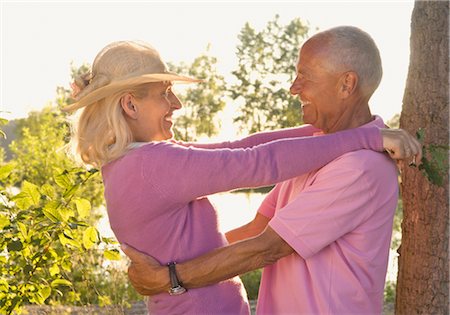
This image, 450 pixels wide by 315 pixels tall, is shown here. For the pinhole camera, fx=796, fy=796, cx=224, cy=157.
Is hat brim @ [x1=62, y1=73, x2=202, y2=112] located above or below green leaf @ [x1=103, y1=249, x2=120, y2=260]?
above

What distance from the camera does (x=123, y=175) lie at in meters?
2.96

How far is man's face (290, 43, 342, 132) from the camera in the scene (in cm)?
324

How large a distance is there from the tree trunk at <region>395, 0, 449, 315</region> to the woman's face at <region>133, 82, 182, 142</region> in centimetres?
264

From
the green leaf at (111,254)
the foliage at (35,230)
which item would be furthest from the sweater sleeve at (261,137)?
the green leaf at (111,254)

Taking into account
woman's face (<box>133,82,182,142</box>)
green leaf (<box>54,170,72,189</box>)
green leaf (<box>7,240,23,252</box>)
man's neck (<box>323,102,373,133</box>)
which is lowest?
green leaf (<box>7,240,23,252</box>)

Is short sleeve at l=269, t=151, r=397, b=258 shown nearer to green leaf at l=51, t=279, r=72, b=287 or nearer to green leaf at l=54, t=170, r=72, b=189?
green leaf at l=54, t=170, r=72, b=189

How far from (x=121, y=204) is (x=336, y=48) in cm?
106

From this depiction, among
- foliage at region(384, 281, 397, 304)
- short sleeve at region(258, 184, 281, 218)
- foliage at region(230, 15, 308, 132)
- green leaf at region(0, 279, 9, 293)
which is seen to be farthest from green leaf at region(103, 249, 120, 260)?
foliage at region(230, 15, 308, 132)

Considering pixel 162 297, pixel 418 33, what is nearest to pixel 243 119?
pixel 418 33

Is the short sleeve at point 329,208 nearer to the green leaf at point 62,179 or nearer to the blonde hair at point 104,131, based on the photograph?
the blonde hair at point 104,131

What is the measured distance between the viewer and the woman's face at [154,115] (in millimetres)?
3055

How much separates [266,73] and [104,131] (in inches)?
1369

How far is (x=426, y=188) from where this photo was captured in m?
5.37

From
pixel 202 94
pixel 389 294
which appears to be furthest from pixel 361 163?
pixel 202 94
